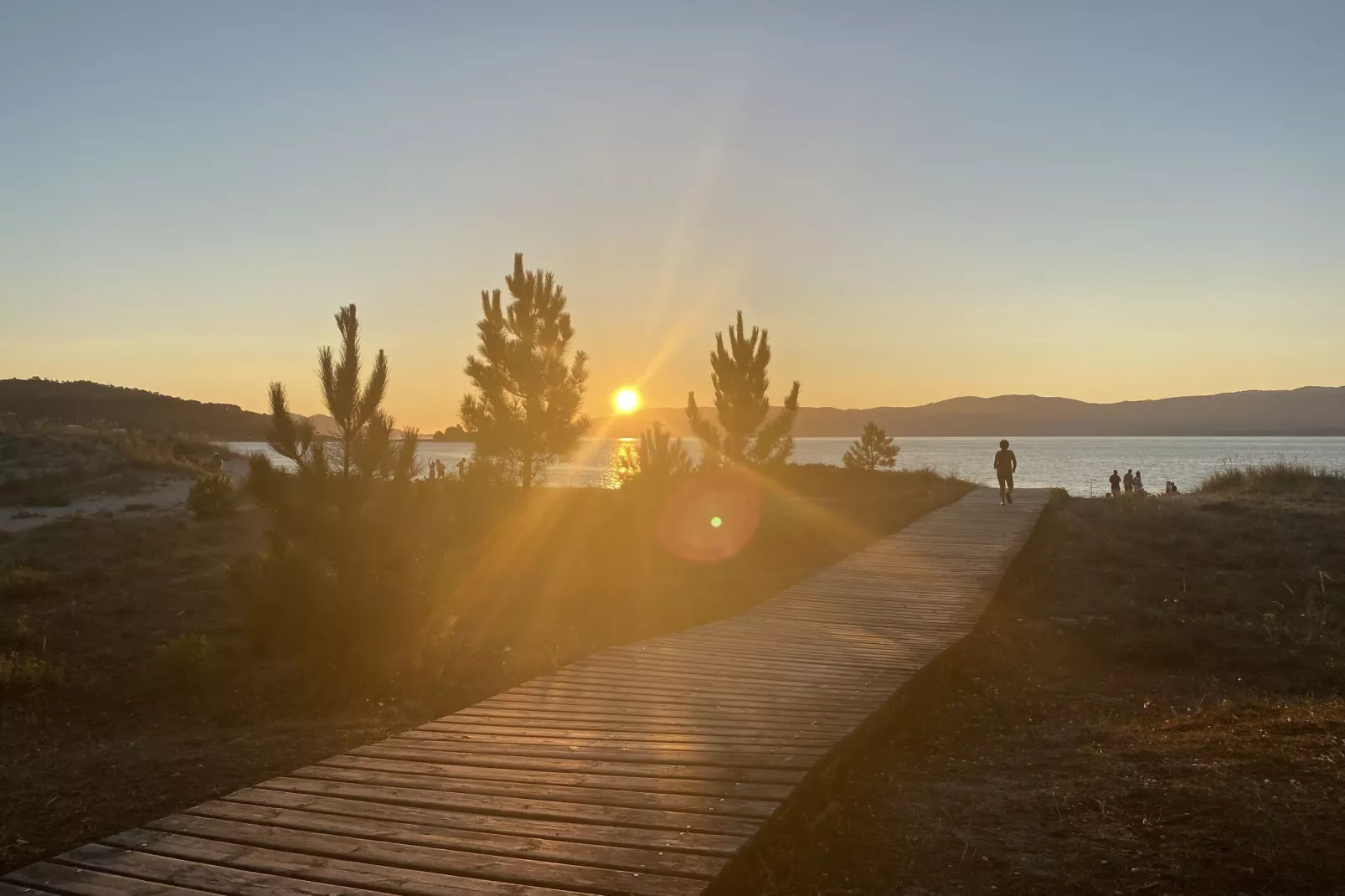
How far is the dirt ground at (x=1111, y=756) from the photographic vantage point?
4250 millimetres

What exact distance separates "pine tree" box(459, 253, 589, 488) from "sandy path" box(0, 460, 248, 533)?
6950 mm

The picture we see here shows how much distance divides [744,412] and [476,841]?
2632 cm

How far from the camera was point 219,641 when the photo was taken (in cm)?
1038

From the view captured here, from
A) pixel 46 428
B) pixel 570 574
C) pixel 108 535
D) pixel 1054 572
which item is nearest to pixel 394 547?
pixel 570 574

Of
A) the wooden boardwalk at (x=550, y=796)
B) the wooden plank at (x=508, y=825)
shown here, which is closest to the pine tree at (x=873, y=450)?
the wooden boardwalk at (x=550, y=796)

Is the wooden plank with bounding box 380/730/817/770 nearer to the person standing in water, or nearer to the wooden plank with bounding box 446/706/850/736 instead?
the wooden plank with bounding box 446/706/850/736

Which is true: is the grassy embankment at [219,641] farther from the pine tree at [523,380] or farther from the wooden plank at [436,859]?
the pine tree at [523,380]

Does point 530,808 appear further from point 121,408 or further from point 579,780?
point 121,408

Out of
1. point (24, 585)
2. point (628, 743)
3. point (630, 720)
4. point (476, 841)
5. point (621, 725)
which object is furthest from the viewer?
point (24, 585)

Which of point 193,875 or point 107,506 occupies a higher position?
point 107,506

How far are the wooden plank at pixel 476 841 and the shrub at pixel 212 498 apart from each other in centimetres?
1905

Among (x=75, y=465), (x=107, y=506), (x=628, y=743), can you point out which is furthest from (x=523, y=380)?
(x=628, y=743)

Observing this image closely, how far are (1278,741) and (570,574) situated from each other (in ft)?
34.2

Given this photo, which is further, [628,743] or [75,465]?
[75,465]
